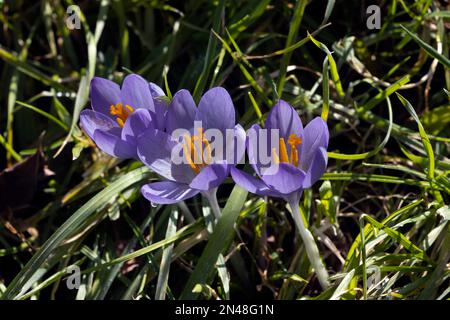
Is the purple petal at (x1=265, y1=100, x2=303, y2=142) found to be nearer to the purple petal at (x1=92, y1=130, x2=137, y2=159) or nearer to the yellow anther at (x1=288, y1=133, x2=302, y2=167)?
the yellow anther at (x1=288, y1=133, x2=302, y2=167)

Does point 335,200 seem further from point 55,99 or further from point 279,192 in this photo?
point 55,99

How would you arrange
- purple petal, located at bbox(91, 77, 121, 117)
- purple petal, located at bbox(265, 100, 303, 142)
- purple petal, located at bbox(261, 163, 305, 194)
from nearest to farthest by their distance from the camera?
purple petal, located at bbox(261, 163, 305, 194)
purple petal, located at bbox(265, 100, 303, 142)
purple petal, located at bbox(91, 77, 121, 117)

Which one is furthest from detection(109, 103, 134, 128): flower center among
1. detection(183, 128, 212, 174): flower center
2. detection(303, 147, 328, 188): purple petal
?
detection(303, 147, 328, 188): purple petal

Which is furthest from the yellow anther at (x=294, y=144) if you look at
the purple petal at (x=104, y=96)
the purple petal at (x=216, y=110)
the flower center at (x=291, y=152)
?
the purple petal at (x=104, y=96)

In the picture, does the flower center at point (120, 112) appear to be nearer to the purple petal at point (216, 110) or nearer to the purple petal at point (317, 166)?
the purple petal at point (216, 110)
